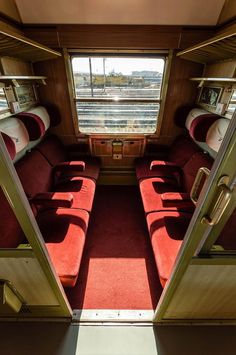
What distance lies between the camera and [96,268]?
1.92 m

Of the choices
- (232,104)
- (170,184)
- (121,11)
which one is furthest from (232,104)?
(121,11)

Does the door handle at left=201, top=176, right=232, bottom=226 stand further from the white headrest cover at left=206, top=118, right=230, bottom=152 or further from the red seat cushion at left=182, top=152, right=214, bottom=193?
the red seat cushion at left=182, top=152, right=214, bottom=193

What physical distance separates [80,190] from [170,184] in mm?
1207

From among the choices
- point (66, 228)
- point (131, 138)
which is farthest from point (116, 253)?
point (131, 138)

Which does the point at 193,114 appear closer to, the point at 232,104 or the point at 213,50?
the point at 232,104

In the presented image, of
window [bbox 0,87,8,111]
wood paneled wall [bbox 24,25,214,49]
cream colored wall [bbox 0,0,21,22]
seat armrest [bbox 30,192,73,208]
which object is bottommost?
seat armrest [bbox 30,192,73,208]

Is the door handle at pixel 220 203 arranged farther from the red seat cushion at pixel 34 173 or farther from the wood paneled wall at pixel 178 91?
the wood paneled wall at pixel 178 91

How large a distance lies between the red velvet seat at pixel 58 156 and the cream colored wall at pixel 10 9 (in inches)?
56.7

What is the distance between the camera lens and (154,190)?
237 centimetres

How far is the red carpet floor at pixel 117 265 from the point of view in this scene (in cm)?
166

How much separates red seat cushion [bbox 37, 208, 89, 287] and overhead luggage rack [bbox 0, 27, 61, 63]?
157 cm

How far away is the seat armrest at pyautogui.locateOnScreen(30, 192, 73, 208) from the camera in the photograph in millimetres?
1807

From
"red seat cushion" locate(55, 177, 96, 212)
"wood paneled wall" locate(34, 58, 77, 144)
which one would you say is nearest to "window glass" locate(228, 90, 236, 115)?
"red seat cushion" locate(55, 177, 96, 212)

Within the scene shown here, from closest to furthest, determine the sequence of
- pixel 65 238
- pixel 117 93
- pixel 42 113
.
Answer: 1. pixel 65 238
2. pixel 42 113
3. pixel 117 93
